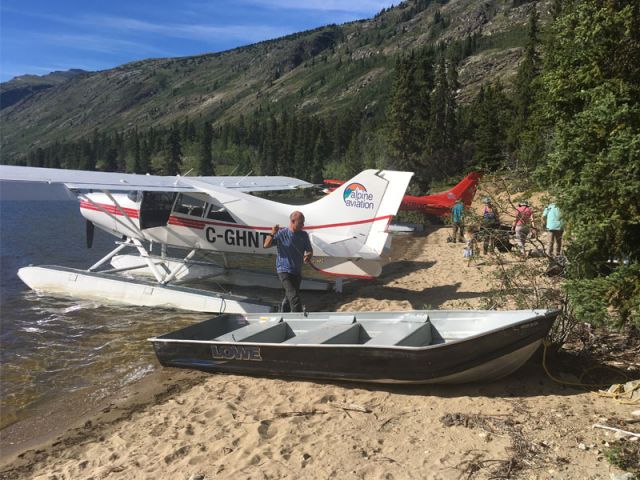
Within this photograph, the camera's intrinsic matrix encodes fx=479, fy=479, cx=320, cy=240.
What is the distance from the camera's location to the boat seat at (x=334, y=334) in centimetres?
589

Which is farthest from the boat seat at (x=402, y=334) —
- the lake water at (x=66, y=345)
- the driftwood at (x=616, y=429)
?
the lake water at (x=66, y=345)

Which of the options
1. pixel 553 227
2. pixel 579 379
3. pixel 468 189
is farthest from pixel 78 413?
pixel 468 189

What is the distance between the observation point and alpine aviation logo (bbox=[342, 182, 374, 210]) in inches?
378

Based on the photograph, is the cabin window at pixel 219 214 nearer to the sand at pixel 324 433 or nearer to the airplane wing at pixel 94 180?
the airplane wing at pixel 94 180

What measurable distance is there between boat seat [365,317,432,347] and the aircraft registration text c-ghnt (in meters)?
4.43

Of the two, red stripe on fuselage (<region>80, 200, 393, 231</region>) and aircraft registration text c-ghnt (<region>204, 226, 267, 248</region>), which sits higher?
red stripe on fuselage (<region>80, 200, 393, 231</region>)

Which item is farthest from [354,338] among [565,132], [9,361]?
[9,361]

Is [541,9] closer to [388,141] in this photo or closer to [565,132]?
[388,141]

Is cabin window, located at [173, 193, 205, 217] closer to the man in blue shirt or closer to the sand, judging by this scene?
the man in blue shirt

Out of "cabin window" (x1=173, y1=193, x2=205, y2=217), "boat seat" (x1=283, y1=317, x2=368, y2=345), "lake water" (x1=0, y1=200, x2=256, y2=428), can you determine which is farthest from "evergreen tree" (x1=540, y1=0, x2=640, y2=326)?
"cabin window" (x1=173, y1=193, x2=205, y2=217)

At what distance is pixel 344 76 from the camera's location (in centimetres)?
19588

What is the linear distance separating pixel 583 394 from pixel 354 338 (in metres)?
2.63

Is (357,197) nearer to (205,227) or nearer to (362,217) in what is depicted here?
(362,217)

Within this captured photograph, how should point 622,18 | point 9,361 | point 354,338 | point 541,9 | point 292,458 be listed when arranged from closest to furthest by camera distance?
1. point 292,458
2. point 622,18
3. point 354,338
4. point 9,361
5. point 541,9
